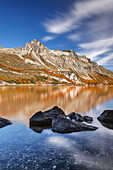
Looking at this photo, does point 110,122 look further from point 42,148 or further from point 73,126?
point 42,148

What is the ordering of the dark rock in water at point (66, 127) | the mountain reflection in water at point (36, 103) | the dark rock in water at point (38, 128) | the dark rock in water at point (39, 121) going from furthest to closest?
the mountain reflection in water at point (36, 103)
the dark rock in water at point (39, 121)
the dark rock in water at point (66, 127)
the dark rock in water at point (38, 128)

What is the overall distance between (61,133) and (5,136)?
535 centimetres

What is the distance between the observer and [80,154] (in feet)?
31.7

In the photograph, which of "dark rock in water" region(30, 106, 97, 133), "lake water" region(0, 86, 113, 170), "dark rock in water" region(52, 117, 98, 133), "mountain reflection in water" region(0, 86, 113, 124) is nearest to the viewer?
"lake water" region(0, 86, 113, 170)

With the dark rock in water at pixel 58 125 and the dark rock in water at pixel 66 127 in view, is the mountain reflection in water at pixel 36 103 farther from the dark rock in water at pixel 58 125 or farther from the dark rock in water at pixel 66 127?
the dark rock in water at pixel 66 127

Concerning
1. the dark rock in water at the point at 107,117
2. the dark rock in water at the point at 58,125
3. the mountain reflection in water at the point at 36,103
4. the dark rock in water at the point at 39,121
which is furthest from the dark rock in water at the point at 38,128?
the dark rock in water at the point at 107,117

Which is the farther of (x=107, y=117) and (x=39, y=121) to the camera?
(x=107, y=117)

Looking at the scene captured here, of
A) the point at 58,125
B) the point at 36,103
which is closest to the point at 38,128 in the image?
the point at 58,125

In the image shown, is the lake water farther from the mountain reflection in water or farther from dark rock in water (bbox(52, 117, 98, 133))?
the mountain reflection in water

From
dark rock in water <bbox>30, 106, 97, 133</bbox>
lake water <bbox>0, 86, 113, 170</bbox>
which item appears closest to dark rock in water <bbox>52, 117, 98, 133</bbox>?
dark rock in water <bbox>30, 106, 97, 133</bbox>

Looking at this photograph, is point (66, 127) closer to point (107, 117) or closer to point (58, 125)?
point (58, 125)

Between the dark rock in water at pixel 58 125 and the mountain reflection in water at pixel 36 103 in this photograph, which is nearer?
the dark rock in water at pixel 58 125

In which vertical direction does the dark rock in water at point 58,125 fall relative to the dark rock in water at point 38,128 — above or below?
above

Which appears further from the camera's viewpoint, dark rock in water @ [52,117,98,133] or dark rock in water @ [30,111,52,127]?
dark rock in water @ [30,111,52,127]
